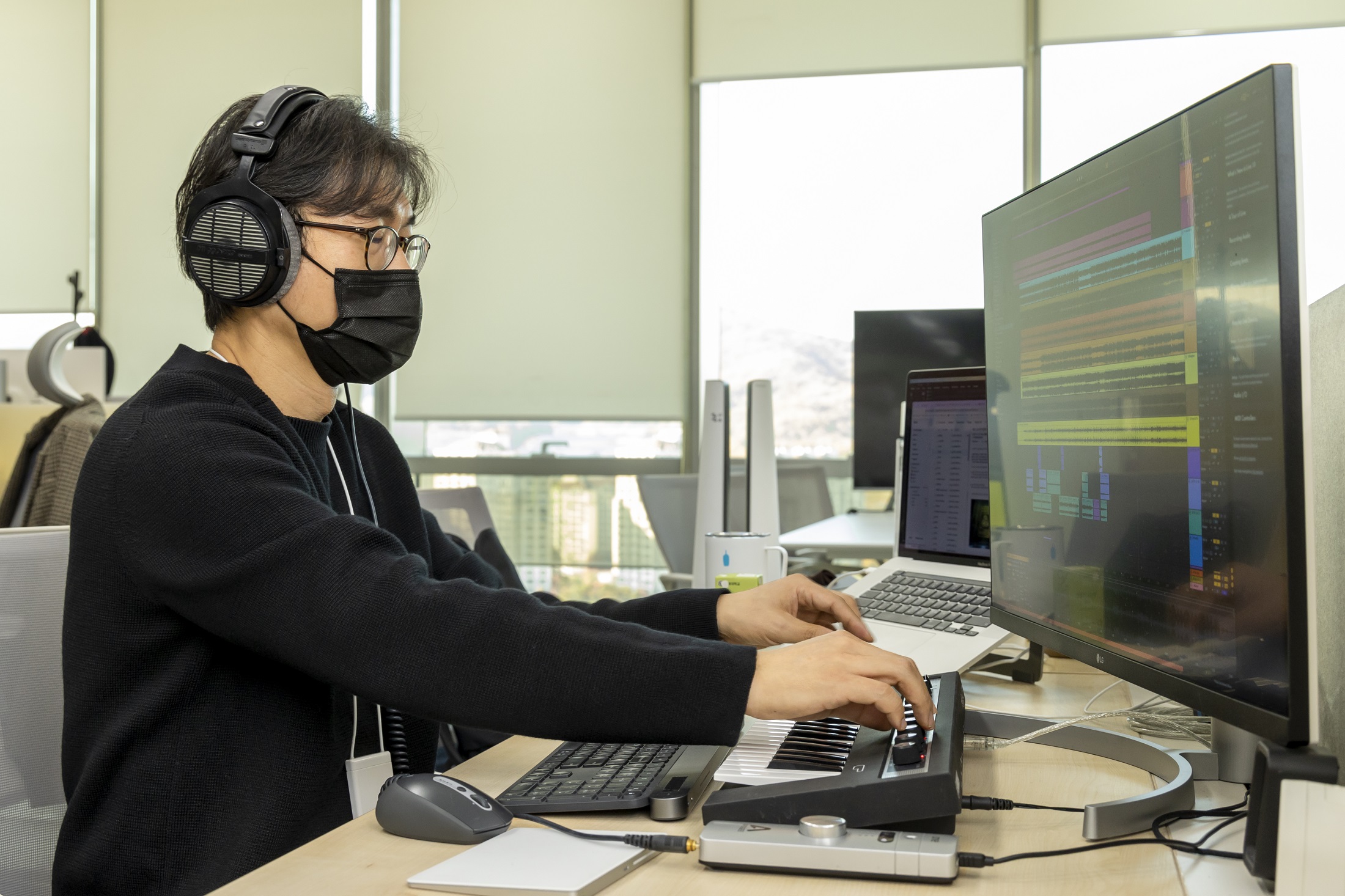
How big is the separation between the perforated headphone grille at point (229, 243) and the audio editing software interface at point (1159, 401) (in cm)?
73

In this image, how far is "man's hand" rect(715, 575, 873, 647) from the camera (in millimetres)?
1082

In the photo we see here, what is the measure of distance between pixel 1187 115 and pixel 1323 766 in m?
0.42

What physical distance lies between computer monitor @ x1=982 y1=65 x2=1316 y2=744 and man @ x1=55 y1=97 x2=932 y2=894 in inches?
7.5

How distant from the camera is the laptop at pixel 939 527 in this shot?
51.5 inches

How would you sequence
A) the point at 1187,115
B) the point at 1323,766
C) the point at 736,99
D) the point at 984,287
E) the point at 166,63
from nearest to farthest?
the point at 1323,766 < the point at 1187,115 < the point at 984,287 < the point at 736,99 < the point at 166,63

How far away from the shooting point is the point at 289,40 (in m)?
5.07

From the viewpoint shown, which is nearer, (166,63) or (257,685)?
(257,685)

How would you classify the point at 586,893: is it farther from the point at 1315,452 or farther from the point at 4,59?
the point at 4,59

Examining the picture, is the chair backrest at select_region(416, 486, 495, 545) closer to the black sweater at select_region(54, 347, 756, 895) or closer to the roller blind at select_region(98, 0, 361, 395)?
the black sweater at select_region(54, 347, 756, 895)

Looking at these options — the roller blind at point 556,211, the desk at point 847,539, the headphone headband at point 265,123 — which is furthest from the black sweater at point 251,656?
the roller blind at point 556,211

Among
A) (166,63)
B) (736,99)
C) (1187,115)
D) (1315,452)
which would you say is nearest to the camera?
(1187,115)

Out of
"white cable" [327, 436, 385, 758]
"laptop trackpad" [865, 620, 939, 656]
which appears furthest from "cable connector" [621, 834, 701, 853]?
"laptop trackpad" [865, 620, 939, 656]

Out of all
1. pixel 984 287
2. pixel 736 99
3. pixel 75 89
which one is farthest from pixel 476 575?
pixel 75 89

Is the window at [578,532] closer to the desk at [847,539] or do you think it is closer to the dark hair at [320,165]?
the desk at [847,539]
